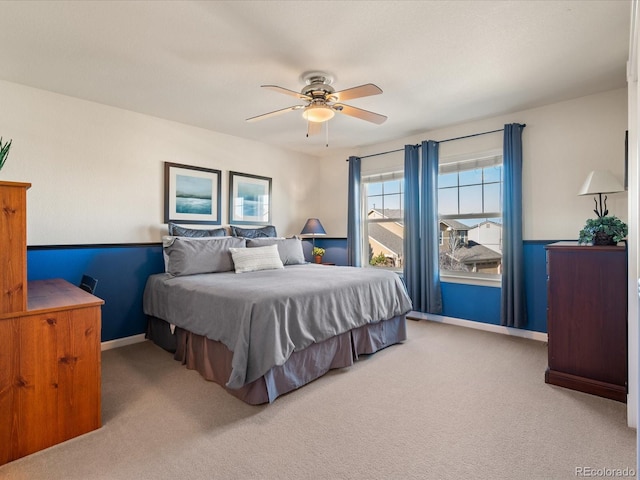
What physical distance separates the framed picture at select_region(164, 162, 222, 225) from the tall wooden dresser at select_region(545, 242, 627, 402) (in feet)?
11.7

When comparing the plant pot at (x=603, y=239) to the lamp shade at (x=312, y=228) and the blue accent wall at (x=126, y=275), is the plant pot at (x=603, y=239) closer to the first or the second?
the blue accent wall at (x=126, y=275)

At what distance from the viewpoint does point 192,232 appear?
374 cm

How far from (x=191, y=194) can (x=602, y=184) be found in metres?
4.02

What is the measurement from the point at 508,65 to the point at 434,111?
3.35 ft

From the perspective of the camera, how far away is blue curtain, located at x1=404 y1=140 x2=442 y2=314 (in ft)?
13.4

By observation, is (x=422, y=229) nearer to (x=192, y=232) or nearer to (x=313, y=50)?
(x=313, y=50)

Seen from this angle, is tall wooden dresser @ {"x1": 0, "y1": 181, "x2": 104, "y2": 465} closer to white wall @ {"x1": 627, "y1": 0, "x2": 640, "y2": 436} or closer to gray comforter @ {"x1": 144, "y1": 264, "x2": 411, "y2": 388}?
gray comforter @ {"x1": 144, "y1": 264, "x2": 411, "y2": 388}

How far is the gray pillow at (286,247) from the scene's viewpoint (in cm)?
395

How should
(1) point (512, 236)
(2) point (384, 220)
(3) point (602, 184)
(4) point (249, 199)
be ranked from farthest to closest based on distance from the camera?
(2) point (384, 220) < (4) point (249, 199) < (1) point (512, 236) < (3) point (602, 184)

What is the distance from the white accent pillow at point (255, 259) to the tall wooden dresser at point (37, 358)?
1588 millimetres

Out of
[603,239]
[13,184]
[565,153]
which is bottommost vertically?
[603,239]

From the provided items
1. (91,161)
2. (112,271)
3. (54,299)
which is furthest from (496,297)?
(91,161)

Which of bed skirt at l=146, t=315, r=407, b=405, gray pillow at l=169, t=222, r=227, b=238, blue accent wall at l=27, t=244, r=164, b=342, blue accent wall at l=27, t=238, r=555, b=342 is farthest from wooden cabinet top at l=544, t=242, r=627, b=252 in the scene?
blue accent wall at l=27, t=244, r=164, b=342

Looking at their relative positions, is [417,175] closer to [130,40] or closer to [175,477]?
[130,40]
